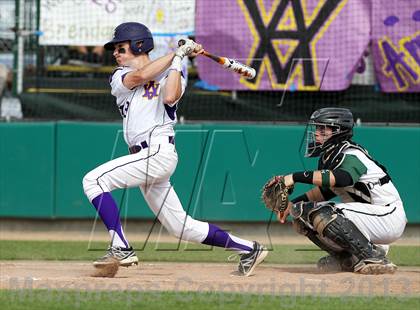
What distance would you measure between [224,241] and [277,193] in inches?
21.5

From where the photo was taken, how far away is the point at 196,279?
6.16m

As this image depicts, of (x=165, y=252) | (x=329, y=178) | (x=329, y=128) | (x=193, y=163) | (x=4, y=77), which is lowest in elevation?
(x=165, y=252)

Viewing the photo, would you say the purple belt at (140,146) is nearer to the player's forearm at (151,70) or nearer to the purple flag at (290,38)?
the player's forearm at (151,70)

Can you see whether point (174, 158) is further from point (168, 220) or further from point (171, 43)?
point (171, 43)

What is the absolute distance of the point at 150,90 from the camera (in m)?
6.34

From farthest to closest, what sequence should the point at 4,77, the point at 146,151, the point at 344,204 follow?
the point at 4,77, the point at 344,204, the point at 146,151

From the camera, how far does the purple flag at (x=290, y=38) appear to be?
10.0 m

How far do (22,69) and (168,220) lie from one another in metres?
4.53

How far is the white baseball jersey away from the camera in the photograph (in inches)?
247

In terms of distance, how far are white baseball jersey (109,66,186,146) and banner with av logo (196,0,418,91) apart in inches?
149

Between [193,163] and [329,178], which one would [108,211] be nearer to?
[329,178]

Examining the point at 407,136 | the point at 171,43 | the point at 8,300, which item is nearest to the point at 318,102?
the point at 407,136

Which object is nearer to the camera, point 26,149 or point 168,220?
point 168,220

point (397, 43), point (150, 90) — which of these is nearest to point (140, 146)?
point (150, 90)
